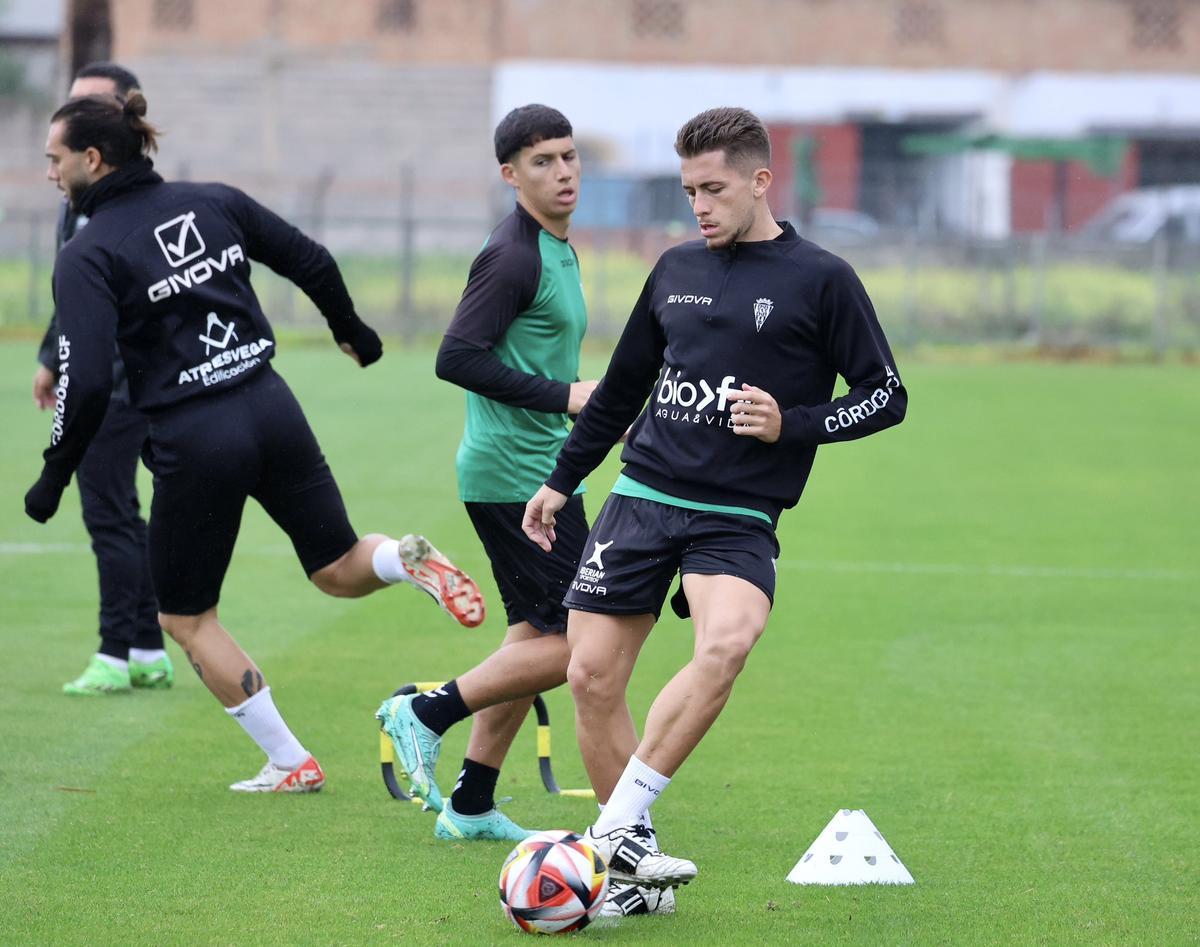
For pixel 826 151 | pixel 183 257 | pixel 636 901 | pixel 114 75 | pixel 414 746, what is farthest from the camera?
pixel 826 151

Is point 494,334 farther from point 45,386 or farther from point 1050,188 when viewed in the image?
point 1050,188

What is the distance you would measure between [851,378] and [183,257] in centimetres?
223

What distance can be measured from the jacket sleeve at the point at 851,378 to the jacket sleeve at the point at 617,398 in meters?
0.48

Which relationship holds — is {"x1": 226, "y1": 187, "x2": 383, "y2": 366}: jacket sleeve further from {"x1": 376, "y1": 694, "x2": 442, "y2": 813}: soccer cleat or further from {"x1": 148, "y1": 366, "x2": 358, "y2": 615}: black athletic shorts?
{"x1": 376, "y1": 694, "x2": 442, "y2": 813}: soccer cleat

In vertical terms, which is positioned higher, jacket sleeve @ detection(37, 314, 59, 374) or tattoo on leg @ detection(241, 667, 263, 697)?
jacket sleeve @ detection(37, 314, 59, 374)

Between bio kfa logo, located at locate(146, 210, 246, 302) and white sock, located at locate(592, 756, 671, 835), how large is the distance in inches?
87.0

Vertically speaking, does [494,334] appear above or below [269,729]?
above

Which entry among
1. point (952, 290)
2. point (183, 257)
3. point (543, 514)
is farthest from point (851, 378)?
point (952, 290)

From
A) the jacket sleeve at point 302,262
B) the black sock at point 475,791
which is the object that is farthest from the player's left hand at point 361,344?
the black sock at point 475,791

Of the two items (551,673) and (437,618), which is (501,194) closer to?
(437,618)

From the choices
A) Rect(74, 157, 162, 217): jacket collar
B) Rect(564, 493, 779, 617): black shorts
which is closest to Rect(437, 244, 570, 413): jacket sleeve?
Rect(564, 493, 779, 617): black shorts

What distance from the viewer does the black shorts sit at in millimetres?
4793

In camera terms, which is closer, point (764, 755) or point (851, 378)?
point (851, 378)

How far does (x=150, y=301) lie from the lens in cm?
566
